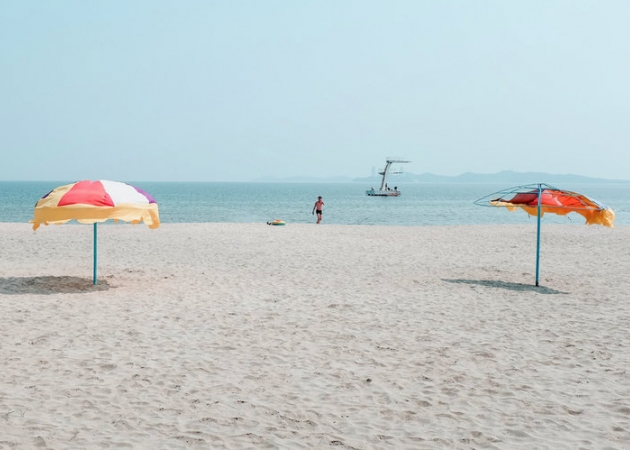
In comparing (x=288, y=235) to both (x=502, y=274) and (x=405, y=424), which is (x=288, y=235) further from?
(x=405, y=424)

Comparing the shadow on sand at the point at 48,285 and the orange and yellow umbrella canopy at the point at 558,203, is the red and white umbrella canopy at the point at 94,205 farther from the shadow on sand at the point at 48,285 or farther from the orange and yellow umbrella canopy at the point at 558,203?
the orange and yellow umbrella canopy at the point at 558,203

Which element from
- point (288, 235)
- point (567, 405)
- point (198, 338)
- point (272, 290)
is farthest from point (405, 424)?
point (288, 235)

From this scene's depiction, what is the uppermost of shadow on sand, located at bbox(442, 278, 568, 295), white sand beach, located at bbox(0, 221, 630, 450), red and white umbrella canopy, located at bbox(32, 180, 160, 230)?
red and white umbrella canopy, located at bbox(32, 180, 160, 230)

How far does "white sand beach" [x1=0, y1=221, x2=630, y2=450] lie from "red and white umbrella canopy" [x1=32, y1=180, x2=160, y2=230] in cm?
128

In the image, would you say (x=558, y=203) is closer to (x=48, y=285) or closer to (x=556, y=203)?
(x=556, y=203)

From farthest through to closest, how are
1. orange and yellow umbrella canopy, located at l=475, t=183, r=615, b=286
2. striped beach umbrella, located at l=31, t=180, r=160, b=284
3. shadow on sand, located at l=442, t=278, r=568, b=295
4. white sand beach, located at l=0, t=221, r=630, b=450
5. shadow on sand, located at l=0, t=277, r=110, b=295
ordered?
1. orange and yellow umbrella canopy, located at l=475, t=183, r=615, b=286
2. shadow on sand, located at l=442, t=278, r=568, b=295
3. shadow on sand, located at l=0, t=277, r=110, b=295
4. striped beach umbrella, located at l=31, t=180, r=160, b=284
5. white sand beach, located at l=0, t=221, r=630, b=450

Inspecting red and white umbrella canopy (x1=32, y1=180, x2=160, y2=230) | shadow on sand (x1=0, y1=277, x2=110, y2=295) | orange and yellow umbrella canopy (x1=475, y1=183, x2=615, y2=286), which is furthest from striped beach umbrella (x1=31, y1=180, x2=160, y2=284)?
orange and yellow umbrella canopy (x1=475, y1=183, x2=615, y2=286)

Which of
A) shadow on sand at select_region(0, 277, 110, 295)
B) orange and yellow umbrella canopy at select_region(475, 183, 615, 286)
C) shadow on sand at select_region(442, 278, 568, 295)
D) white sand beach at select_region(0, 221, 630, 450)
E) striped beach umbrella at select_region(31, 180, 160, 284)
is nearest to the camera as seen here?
white sand beach at select_region(0, 221, 630, 450)

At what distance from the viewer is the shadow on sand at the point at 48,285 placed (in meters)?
10.2

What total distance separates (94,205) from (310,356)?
15.2ft

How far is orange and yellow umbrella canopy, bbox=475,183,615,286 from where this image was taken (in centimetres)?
1139

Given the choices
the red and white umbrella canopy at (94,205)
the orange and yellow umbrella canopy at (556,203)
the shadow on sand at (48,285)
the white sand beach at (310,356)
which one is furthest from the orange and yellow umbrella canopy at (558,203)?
the shadow on sand at (48,285)

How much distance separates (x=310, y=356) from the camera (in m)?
6.75

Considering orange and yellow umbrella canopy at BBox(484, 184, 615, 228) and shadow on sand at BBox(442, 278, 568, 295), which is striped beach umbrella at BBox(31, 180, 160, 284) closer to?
shadow on sand at BBox(442, 278, 568, 295)
